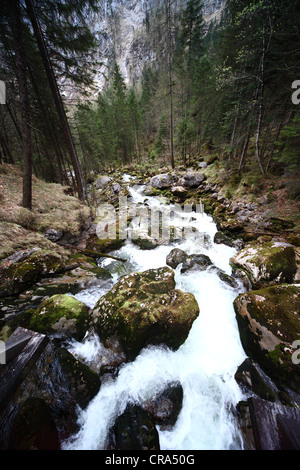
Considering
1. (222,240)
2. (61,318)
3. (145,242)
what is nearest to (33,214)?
(61,318)

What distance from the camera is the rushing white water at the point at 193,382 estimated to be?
281 centimetres

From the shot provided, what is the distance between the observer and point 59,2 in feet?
22.2

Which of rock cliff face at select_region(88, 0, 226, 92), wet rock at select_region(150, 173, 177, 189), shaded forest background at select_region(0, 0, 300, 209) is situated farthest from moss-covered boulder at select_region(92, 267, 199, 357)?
rock cliff face at select_region(88, 0, 226, 92)

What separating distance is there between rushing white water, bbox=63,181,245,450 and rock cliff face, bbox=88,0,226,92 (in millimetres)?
127212

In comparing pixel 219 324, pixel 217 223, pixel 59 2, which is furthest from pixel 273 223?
pixel 59 2

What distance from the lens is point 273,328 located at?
11.2 ft

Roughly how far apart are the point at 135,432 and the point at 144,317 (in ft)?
5.89

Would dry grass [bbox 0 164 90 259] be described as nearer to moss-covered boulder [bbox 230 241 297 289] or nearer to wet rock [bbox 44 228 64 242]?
wet rock [bbox 44 228 64 242]

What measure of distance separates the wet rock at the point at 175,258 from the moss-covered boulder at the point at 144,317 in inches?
89.2

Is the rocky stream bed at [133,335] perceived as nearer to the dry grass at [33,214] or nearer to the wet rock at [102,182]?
the dry grass at [33,214]

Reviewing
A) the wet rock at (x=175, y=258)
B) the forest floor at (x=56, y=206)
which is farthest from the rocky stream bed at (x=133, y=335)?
the forest floor at (x=56, y=206)

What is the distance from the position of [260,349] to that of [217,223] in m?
6.96

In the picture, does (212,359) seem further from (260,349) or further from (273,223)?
(273,223)

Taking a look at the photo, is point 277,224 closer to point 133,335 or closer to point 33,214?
point 133,335
